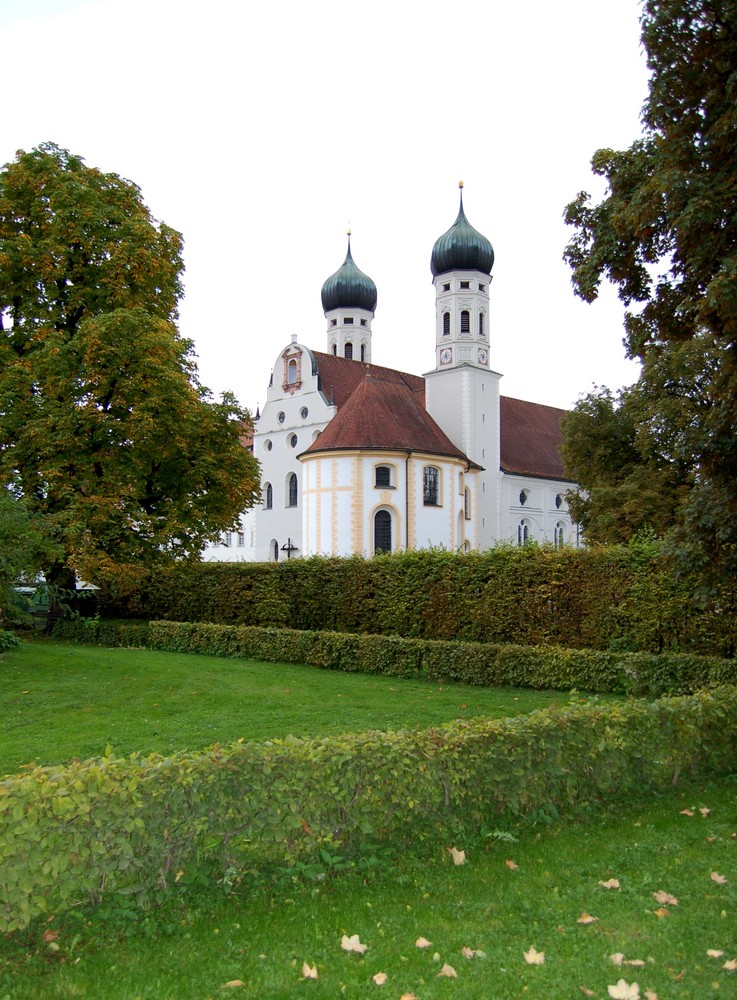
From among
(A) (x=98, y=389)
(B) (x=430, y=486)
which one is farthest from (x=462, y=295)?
(A) (x=98, y=389)

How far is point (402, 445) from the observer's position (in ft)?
152

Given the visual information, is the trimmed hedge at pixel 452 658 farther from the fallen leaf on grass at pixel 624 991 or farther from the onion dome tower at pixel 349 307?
the onion dome tower at pixel 349 307

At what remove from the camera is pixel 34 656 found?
18.5 metres

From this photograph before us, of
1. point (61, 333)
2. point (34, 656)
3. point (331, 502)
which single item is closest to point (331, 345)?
point (331, 502)

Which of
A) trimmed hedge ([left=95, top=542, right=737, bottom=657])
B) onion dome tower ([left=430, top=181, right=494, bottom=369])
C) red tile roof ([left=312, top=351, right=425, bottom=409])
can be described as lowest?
trimmed hedge ([left=95, top=542, right=737, bottom=657])

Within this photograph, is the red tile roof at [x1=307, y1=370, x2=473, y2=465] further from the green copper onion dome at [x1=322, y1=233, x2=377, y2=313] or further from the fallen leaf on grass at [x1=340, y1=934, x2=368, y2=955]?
the fallen leaf on grass at [x1=340, y1=934, x2=368, y2=955]

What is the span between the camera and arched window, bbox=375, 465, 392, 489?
4634 centimetres

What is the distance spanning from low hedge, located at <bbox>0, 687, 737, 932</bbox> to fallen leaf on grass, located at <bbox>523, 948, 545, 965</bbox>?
5.70ft

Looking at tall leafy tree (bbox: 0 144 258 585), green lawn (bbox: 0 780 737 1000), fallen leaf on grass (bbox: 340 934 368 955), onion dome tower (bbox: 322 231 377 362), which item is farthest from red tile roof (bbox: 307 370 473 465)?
fallen leaf on grass (bbox: 340 934 368 955)

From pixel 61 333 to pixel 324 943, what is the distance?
65.9 feet

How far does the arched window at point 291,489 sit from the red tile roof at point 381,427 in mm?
7756

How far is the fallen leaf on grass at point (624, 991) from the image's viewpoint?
4289mm

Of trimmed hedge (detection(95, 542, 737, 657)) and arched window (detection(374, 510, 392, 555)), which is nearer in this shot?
trimmed hedge (detection(95, 542, 737, 657))

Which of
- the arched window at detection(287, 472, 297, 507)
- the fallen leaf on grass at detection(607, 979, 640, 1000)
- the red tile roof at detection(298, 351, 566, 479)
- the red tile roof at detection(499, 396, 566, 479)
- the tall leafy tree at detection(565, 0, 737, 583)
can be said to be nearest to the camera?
the fallen leaf on grass at detection(607, 979, 640, 1000)
